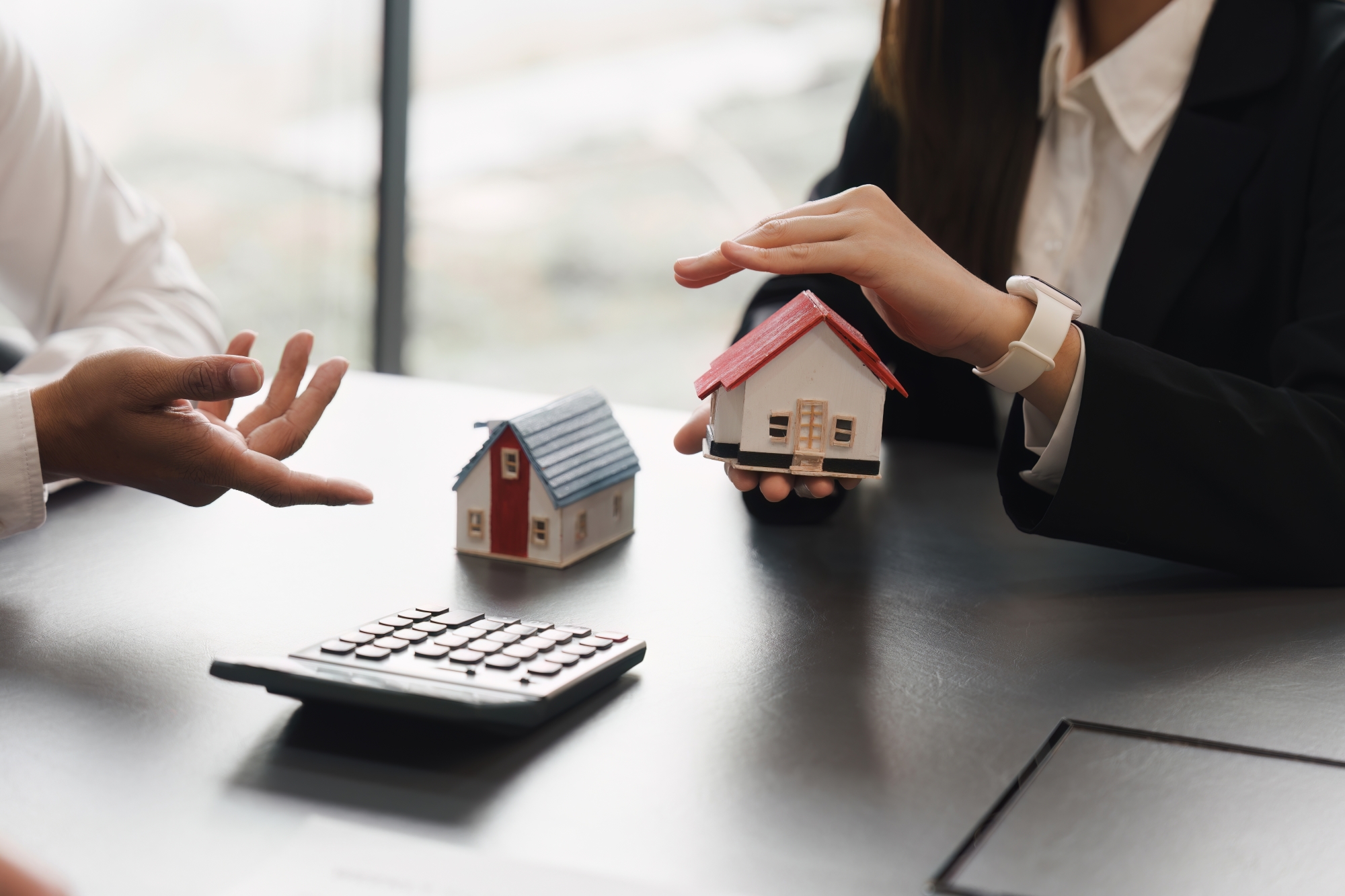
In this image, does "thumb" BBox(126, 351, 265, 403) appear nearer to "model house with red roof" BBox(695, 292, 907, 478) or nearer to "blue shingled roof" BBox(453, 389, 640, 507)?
"blue shingled roof" BBox(453, 389, 640, 507)

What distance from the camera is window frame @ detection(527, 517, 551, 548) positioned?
89 centimetres

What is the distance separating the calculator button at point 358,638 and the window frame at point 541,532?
0.27m

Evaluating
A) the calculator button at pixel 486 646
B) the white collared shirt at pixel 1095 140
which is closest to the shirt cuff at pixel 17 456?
the calculator button at pixel 486 646

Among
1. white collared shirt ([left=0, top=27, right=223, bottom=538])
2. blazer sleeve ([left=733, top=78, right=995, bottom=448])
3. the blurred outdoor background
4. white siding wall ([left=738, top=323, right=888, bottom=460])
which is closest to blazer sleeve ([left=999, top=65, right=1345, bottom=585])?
white siding wall ([left=738, top=323, right=888, bottom=460])

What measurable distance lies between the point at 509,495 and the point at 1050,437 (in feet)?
1.52

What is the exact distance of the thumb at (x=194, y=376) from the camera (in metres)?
0.75

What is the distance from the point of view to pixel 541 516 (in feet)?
2.92

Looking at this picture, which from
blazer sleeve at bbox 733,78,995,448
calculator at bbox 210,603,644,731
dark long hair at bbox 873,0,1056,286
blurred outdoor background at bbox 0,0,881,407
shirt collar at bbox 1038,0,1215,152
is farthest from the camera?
blurred outdoor background at bbox 0,0,881,407

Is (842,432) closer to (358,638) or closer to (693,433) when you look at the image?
(693,433)

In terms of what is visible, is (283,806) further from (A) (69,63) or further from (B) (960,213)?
(A) (69,63)

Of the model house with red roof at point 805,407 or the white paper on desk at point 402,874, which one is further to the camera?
the model house with red roof at point 805,407

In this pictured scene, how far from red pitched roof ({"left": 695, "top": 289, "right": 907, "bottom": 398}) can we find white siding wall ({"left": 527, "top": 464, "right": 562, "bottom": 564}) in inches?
5.9

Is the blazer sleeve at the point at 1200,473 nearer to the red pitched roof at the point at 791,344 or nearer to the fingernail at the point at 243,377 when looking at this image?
the red pitched roof at the point at 791,344

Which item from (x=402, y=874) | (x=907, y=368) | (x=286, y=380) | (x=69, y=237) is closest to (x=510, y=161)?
(x=69, y=237)
